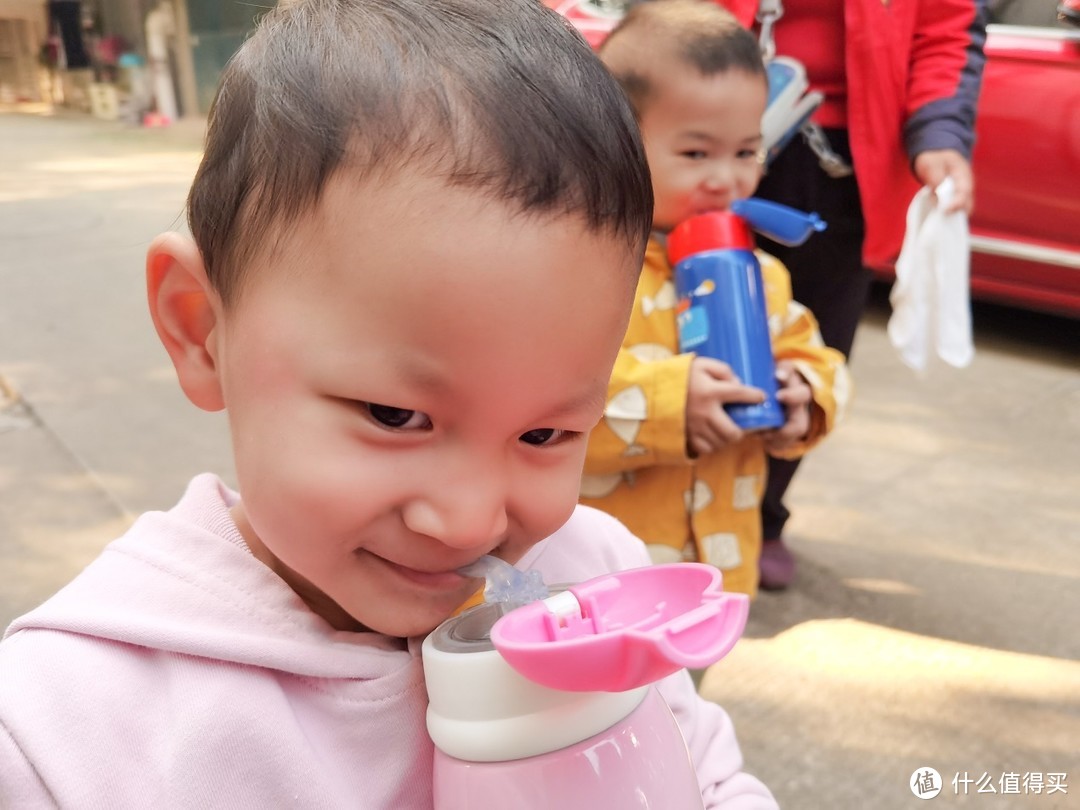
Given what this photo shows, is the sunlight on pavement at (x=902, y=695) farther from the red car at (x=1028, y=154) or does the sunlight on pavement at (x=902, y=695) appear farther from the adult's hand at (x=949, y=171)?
the red car at (x=1028, y=154)

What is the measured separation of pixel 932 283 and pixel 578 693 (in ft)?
6.29

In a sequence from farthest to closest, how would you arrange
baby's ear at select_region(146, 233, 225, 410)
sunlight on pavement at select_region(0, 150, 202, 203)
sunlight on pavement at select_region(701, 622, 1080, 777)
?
sunlight on pavement at select_region(0, 150, 202, 203) < sunlight on pavement at select_region(701, 622, 1080, 777) < baby's ear at select_region(146, 233, 225, 410)

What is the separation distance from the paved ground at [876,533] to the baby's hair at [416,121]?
0.20 meters

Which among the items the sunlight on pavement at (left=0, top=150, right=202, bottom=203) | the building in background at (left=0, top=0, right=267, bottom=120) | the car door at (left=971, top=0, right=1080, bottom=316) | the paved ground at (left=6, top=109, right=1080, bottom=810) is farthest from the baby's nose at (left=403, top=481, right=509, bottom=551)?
the building in background at (left=0, top=0, right=267, bottom=120)

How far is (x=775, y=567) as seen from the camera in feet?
9.31

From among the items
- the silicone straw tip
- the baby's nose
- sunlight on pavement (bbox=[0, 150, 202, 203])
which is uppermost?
the baby's nose

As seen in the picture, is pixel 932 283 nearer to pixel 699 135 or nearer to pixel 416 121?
pixel 699 135

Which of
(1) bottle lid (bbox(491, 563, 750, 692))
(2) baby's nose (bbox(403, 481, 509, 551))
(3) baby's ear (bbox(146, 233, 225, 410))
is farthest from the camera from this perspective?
(3) baby's ear (bbox(146, 233, 225, 410))

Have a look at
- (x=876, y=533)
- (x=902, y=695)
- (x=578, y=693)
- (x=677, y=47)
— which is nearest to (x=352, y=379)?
(x=578, y=693)

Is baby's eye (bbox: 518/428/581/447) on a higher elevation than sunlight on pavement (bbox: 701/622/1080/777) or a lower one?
higher

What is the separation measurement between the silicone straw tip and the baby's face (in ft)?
0.06

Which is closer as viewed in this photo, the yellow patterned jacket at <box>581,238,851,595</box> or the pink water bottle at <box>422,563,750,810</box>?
the pink water bottle at <box>422,563,750,810</box>

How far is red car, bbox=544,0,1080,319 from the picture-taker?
4000 millimetres

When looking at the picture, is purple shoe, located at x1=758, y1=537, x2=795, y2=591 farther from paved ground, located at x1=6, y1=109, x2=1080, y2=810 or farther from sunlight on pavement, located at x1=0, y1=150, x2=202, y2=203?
sunlight on pavement, located at x1=0, y1=150, x2=202, y2=203
